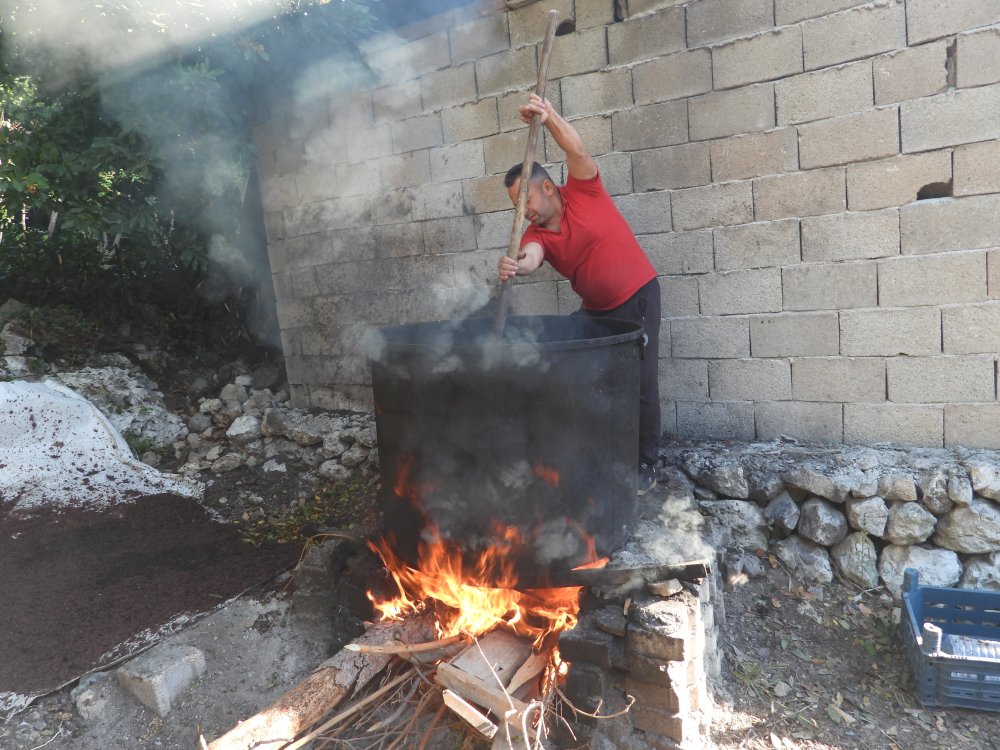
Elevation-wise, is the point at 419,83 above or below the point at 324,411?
above

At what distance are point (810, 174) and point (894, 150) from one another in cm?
39

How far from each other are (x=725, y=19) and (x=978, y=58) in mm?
1231

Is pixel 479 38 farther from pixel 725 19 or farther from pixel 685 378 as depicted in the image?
pixel 685 378

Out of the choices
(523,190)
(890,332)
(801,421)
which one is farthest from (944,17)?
(523,190)

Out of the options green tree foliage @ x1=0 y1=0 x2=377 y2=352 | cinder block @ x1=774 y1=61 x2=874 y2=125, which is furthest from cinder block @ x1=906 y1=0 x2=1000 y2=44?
green tree foliage @ x1=0 y1=0 x2=377 y2=352

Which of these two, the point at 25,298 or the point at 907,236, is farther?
the point at 25,298

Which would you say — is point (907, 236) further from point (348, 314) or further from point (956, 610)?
point (348, 314)

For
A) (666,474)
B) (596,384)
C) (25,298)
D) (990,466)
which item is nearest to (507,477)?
(596,384)

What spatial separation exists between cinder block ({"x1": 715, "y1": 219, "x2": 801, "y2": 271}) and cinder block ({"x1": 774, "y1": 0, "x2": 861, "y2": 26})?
1.04m

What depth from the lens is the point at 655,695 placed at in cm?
242

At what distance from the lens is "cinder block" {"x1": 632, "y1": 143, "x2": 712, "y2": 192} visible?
3.74 metres

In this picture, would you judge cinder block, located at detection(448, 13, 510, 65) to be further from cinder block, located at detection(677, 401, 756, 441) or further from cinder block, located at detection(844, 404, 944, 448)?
cinder block, located at detection(844, 404, 944, 448)

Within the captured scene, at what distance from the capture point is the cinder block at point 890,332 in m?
3.30

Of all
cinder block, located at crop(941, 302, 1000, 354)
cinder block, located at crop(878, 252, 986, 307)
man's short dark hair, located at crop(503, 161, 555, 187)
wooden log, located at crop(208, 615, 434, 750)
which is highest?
man's short dark hair, located at crop(503, 161, 555, 187)
